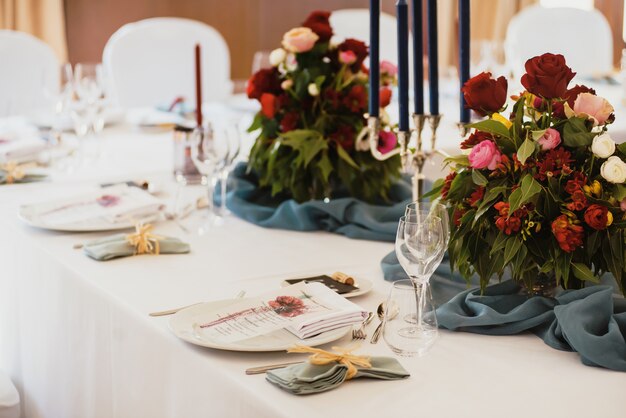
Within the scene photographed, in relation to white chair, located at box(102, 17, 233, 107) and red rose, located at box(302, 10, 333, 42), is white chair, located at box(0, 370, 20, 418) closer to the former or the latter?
red rose, located at box(302, 10, 333, 42)

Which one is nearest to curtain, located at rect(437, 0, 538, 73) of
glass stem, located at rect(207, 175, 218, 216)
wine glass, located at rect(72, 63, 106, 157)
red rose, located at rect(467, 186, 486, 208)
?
wine glass, located at rect(72, 63, 106, 157)

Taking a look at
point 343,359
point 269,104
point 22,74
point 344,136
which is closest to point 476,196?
point 343,359

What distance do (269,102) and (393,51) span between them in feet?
7.78

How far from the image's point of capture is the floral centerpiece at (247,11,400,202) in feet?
6.80

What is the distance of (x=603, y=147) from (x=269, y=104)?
941 millimetres

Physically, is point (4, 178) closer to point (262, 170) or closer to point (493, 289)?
point (262, 170)

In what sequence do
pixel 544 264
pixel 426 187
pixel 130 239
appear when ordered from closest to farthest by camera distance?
pixel 544 264 → pixel 130 239 → pixel 426 187

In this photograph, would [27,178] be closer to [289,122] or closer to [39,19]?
[289,122]

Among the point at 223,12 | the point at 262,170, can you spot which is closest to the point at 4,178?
the point at 262,170

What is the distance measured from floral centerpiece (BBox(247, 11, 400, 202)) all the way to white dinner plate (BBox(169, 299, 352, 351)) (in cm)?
74

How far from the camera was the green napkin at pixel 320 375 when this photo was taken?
1.15m

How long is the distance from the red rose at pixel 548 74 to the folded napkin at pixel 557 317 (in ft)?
0.99

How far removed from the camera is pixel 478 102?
1.42m

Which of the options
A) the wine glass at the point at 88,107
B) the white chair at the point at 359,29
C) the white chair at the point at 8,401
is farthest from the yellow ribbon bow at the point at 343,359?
the white chair at the point at 359,29
